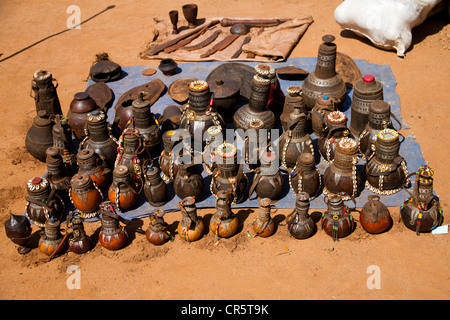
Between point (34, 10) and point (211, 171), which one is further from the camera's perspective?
point (34, 10)

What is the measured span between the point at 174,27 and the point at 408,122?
750cm

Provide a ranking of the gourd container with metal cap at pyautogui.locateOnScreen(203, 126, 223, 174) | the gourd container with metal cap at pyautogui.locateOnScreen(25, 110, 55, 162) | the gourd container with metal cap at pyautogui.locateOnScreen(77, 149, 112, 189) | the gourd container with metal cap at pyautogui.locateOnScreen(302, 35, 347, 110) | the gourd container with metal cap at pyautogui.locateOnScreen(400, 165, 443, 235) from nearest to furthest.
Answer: the gourd container with metal cap at pyautogui.locateOnScreen(400, 165, 443, 235) → the gourd container with metal cap at pyautogui.locateOnScreen(77, 149, 112, 189) → the gourd container with metal cap at pyautogui.locateOnScreen(203, 126, 223, 174) → the gourd container with metal cap at pyautogui.locateOnScreen(25, 110, 55, 162) → the gourd container with metal cap at pyautogui.locateOnScreen(302, 35, 347, 110)

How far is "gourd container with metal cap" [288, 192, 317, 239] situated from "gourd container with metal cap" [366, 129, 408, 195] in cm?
148

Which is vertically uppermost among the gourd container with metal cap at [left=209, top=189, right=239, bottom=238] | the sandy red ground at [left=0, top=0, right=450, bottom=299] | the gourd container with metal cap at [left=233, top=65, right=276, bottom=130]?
the gourd container with metal cap at [left=233, top=65, right=276, bottom=130]

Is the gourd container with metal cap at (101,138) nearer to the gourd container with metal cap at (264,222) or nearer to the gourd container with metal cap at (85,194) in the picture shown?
the gourd container with metal cap at (85,194)

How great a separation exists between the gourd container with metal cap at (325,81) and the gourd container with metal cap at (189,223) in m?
4.07

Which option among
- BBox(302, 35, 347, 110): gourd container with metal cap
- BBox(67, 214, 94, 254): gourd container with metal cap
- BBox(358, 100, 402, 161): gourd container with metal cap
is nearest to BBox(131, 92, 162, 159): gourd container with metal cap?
BBox(67, 214, 94, 254): gourd container with metal cap

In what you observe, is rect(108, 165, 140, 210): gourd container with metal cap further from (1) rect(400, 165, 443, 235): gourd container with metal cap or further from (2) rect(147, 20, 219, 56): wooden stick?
(2) rect(147, 20, 219, 56): wooden stick

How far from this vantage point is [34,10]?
18.0m

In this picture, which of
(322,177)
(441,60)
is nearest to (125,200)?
(322,177)

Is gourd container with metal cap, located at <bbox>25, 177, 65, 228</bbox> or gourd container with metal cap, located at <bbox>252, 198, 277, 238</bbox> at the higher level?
gourd container with metal cap, located at <bbox>25, 177, 65, 228</bbox>

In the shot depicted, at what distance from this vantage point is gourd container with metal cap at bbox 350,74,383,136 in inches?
394

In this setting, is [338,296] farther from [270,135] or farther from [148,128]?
[148,128]

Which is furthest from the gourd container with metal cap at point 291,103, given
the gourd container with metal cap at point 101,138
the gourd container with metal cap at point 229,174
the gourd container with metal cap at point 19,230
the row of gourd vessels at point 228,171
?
the gourd container with metal cap at point 19,230
